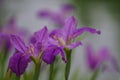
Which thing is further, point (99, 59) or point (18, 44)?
point (99, 59)

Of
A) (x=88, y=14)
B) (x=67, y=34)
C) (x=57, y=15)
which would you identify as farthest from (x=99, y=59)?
(x=88, y=14)

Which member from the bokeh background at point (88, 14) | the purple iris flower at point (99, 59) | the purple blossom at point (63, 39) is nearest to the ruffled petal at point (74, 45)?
the purple blossom at point (63, 39)

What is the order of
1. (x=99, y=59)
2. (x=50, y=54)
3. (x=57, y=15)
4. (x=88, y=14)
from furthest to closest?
(x=88, y=14), (x=57, y=15), (x=99, y=59), (x=50, y=54)

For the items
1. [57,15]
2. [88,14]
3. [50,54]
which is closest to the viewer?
[50,54]

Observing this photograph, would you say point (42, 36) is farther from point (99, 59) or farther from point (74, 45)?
point (99, 59)

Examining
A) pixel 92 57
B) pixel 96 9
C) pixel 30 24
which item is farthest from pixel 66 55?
pixel 96 9

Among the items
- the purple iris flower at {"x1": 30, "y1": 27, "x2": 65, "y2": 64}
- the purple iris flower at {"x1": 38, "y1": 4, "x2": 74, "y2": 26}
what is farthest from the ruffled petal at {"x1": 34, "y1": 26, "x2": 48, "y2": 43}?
the purple iris flower at {"x1": 38, "y1": 4, "x2": 74, "y2": 26}

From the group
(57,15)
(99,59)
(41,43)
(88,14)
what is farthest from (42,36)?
(88,14)

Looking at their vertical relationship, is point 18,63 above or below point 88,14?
above

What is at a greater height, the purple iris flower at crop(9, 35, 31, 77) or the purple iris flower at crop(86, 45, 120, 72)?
the purple iris flower at crop(9, 35, 31, 77)

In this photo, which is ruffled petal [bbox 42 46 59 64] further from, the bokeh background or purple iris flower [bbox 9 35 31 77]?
the bokeh background
